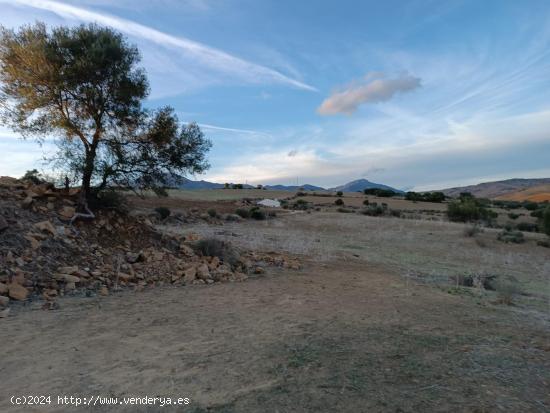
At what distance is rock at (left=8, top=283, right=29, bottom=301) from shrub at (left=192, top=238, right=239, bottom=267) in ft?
18.8

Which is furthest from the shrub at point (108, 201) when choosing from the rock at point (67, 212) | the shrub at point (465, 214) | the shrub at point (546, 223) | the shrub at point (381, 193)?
the shrub at point (381, 193)

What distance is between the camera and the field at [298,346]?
14.5 feet

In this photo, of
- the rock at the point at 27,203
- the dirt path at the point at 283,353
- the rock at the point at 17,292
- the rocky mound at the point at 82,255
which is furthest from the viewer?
the rock at the point at 27,203

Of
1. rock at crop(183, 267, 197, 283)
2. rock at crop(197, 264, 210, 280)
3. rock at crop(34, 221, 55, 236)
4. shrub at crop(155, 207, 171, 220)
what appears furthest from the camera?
shrub at crop(155, 207, 171, 220)

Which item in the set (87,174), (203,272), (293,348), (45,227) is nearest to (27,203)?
(45,227)

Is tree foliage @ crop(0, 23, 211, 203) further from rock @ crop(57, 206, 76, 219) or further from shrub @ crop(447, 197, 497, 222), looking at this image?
shrub @ crop(447, 197, 497, 222)

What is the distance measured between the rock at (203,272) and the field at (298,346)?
2.69 ft

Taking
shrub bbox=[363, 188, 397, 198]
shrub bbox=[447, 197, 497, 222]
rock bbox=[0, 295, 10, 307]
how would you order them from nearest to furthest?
rock bbox=[0, 295, 10, 307] → shrub bbox=[447, 197, 497, 222] → shrub bbox=[363, 188, 397, 198]

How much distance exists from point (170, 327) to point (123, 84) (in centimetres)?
906

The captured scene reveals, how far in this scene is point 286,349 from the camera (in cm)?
579

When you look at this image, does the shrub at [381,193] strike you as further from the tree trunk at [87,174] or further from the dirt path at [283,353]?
the dirt path at [283,353]

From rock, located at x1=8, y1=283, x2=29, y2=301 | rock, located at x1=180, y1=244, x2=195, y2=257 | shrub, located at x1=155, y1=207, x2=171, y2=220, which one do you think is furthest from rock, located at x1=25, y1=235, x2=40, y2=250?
shrub, located at x1=155, y1=207, x2=171, y2=220

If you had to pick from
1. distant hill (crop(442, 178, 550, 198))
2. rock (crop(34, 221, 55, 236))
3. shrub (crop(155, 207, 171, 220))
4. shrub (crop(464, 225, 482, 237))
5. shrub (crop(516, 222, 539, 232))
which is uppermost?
distant hill (crop(442, 178, 550, 198))

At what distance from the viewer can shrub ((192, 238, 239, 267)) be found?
13305 mm
